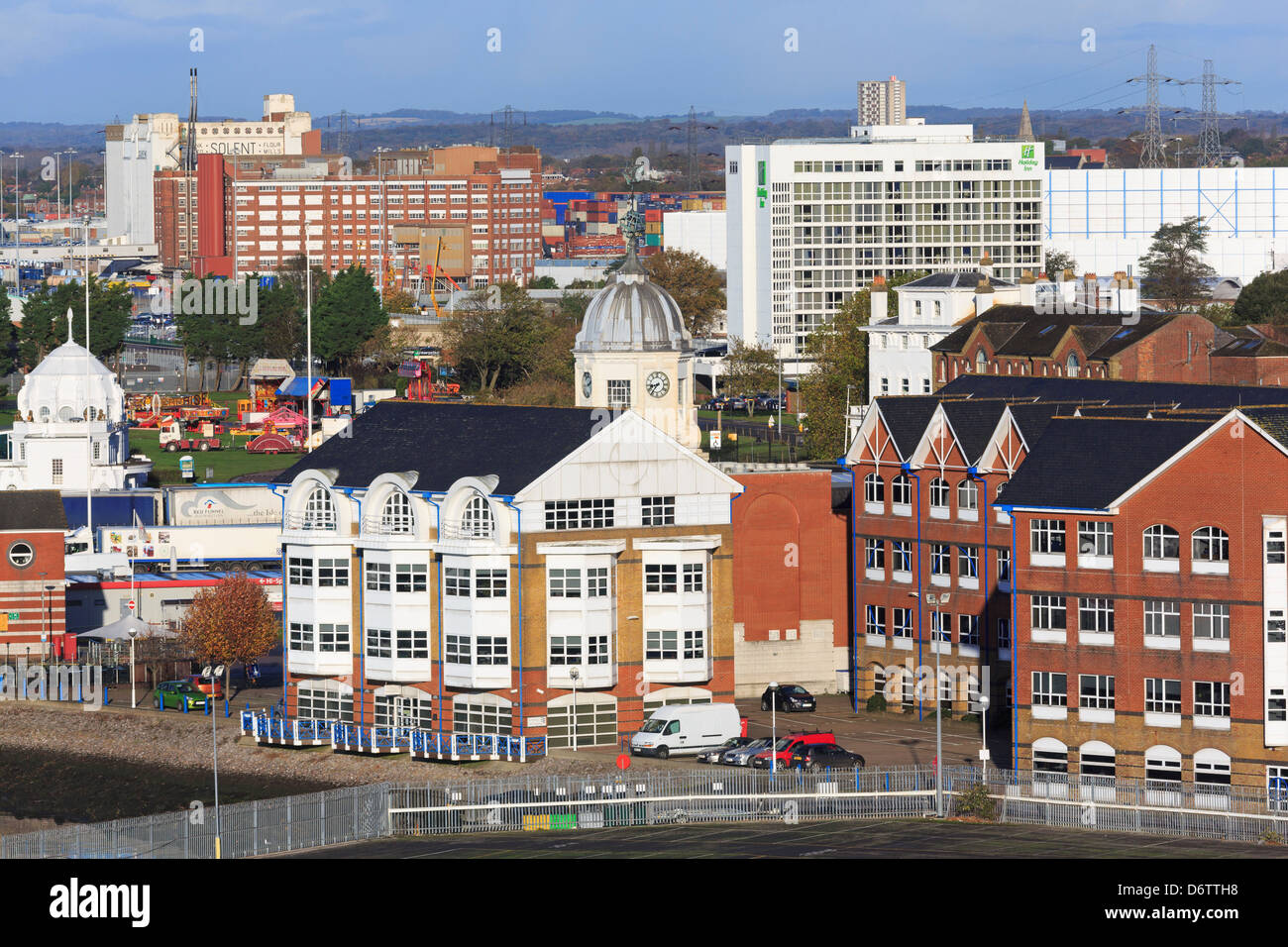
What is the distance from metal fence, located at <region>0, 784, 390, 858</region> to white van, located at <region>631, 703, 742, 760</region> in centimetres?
1440

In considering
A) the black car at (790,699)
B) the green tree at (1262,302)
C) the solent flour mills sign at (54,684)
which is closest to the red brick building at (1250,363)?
the black car at (790,699)

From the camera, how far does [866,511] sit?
95.1 meters

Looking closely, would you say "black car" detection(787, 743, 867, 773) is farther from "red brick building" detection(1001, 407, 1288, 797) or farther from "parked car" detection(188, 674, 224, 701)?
"parked car" detection(188, 674, 224, 701)

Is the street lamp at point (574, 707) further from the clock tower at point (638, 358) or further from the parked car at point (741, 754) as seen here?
the clock tower at point (638, 358)

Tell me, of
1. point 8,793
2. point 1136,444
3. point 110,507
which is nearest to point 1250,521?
point 1136,444

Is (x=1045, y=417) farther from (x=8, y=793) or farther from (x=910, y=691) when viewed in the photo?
(x=8, y=793)

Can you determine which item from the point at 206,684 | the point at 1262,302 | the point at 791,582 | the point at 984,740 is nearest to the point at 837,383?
the point at 1262,302

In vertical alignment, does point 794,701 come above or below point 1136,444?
below

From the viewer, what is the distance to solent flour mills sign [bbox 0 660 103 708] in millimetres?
101562

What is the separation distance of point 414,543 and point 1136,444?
24034 mm

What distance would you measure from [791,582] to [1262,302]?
9244cm

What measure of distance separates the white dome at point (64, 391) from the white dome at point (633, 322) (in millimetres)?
50963

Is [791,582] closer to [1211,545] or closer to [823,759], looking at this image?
[823,759]
